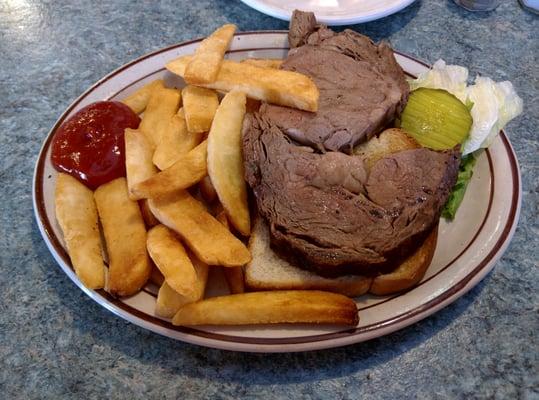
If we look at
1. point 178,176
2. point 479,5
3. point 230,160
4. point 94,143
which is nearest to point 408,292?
point 230,160

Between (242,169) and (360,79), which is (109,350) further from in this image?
(360,79)

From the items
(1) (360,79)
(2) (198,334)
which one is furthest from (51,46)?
(2) (198,334)

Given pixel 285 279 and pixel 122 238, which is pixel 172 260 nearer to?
pixel 122 238

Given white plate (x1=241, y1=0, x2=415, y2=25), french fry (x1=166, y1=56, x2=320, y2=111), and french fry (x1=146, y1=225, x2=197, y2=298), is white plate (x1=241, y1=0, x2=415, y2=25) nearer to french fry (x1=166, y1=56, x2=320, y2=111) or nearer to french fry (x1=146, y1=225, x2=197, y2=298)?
french fry (x1=166, y1=56, x2=320, y2=111)

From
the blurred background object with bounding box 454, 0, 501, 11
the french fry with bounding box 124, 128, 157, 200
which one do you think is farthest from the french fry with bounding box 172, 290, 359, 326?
the blurred background object with bounding box 454, 0, 501, 11

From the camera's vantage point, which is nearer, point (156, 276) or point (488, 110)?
point (156, 276)


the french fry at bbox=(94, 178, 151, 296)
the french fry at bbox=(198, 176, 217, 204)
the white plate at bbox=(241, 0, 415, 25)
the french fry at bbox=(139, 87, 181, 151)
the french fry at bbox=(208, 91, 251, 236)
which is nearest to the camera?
the french fry at bbox=(94, 178, 151, 296)
